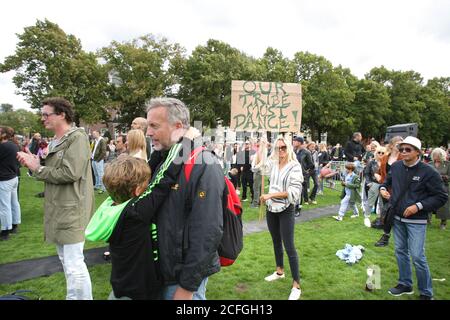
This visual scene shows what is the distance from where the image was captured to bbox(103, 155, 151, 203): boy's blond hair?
1962 millimetres

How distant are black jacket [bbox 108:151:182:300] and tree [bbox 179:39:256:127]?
3251 centimetres

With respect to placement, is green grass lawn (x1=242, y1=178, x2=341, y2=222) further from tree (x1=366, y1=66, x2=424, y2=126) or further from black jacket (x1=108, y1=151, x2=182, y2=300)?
tree (x1=366, y1=66, x2=424, y2=126)

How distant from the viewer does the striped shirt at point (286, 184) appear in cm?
401

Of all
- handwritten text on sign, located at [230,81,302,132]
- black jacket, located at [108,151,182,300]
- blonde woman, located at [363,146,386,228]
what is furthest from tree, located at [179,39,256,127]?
black jacket, located at [108,151,182,300]

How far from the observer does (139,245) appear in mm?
1878

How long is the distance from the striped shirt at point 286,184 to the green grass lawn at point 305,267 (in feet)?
4.01

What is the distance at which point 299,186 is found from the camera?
4074 millimetres

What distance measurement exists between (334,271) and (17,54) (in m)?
35.6

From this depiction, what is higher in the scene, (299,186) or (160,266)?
(299,186)

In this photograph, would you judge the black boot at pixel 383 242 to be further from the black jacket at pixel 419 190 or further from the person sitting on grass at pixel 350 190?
the black jacket at pixel 419 190

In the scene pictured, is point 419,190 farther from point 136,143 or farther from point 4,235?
point 4,235
